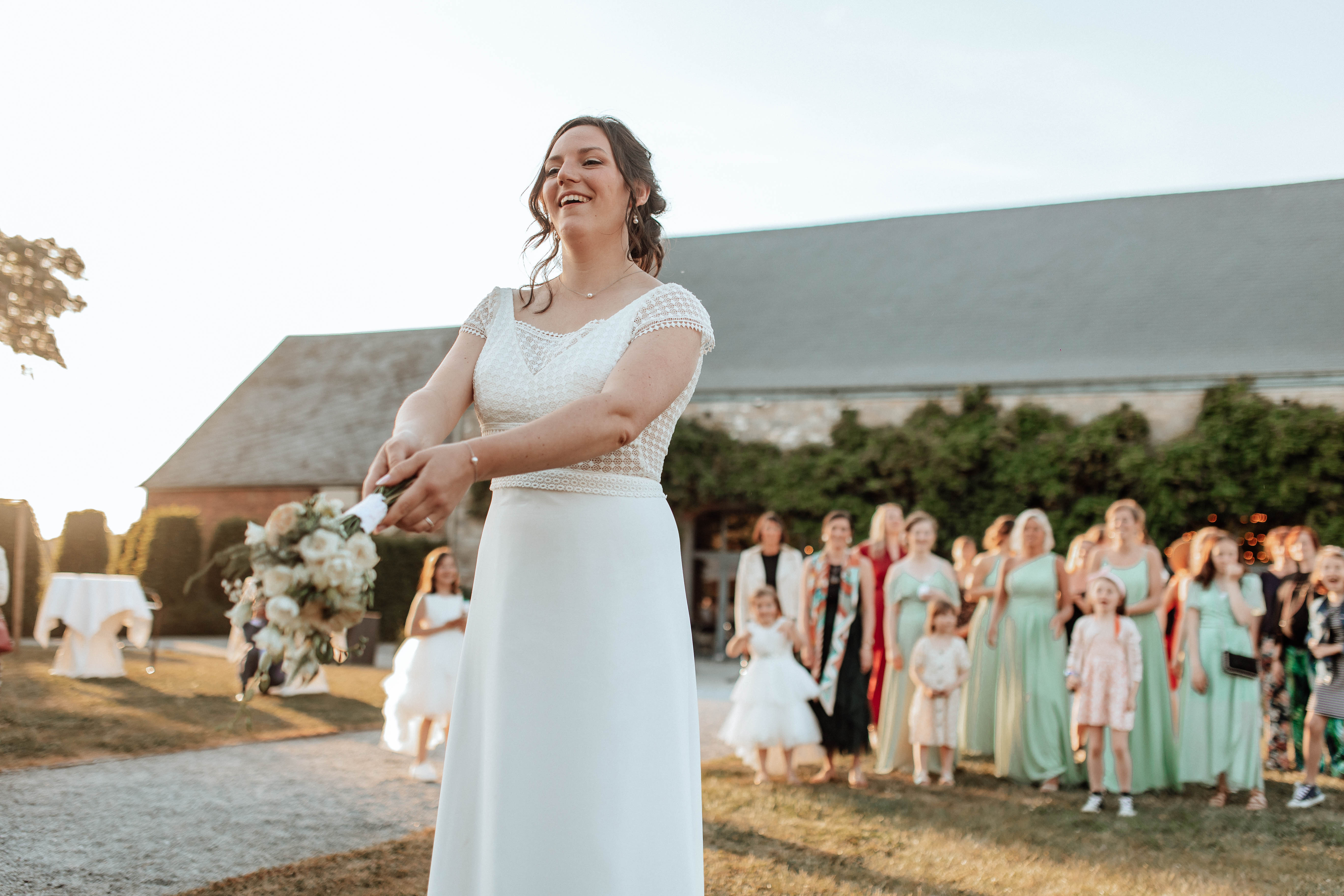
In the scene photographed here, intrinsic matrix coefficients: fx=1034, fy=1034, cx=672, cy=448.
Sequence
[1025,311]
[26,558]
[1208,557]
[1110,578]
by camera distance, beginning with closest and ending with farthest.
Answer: [1110,578] → [1208,557] → [26,558] → [1025,311]

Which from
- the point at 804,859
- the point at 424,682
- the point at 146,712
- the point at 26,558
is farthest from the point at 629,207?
the point at 26,558

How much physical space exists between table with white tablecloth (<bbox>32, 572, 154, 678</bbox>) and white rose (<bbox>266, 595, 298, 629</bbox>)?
11.5 m

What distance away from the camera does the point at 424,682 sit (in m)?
7.10

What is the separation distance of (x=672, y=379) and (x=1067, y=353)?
57.8ft

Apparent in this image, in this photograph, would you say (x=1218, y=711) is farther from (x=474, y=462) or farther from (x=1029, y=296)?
(x=1029, y=296)

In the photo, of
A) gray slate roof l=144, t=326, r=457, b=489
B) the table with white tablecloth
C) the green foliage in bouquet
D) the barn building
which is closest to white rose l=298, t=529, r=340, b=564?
the table with white tablecloth

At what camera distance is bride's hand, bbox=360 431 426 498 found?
1619mm

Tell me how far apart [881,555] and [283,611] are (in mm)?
7734

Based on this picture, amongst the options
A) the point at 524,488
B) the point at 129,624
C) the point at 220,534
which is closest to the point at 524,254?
the point at 524,488

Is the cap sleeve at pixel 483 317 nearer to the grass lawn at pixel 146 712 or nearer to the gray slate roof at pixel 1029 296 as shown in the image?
the grass lawn at pixel 146 712

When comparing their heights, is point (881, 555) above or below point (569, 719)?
above

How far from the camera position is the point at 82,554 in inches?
702

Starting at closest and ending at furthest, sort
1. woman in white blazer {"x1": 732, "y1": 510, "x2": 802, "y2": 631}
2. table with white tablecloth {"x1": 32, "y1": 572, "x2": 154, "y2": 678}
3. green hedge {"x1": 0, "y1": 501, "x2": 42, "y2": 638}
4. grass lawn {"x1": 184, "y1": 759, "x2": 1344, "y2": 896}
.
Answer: grass lawn {"x1": 184, "y1": 759, "x2": 1344, "y2": 896} → woman in white blazer {"x1": 732, "y1": 510, "x2": 802, "y2": 631} → table with white tablecloth {"x1": 32, "y1": 572, "x2": 154, "y2": 678} → green hedge {"x1": 0, "y1": 501, "x2": 42, "y2": 638}

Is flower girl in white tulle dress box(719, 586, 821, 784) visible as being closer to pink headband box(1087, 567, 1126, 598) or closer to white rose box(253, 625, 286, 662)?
pink headband box(1087, 567, 1126, 598)
